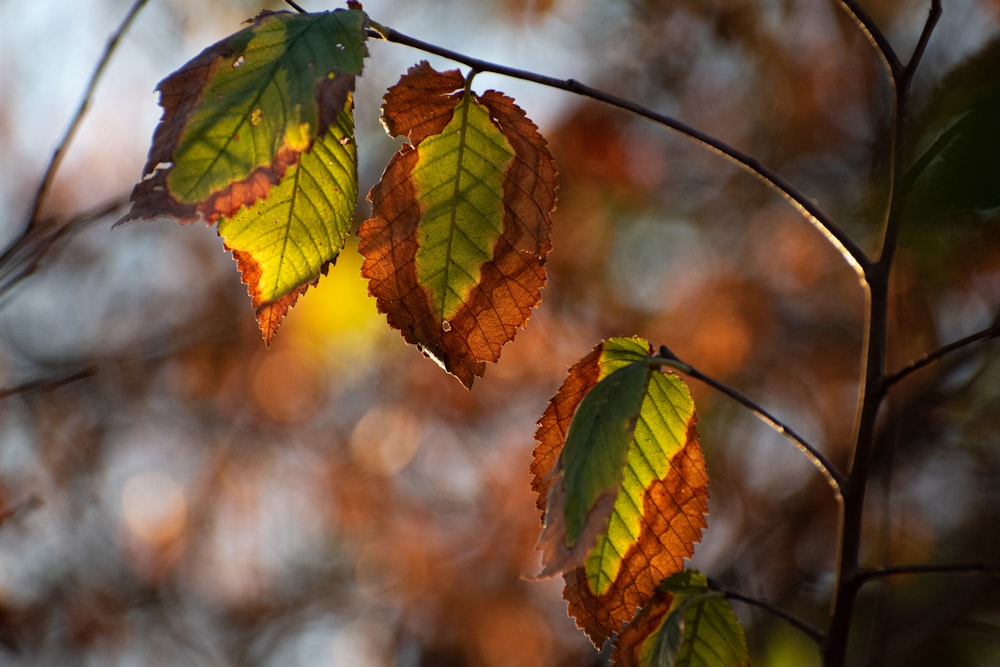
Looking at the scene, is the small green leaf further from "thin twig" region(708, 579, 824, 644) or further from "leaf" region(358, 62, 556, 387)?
"thin twig" region(708, 579, 824, 644)

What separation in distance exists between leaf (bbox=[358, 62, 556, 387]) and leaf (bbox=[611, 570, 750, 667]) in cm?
26

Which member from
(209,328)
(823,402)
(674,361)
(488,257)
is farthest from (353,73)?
(209,328)

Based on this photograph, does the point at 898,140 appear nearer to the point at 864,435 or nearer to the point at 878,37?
the point at 878,37

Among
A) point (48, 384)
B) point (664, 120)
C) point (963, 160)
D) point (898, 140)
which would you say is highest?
point (48, 384)

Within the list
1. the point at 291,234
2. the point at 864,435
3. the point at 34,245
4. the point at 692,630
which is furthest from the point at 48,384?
the point at 864,435

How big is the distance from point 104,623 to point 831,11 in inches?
152

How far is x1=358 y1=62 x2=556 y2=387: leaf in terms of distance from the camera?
73 cm

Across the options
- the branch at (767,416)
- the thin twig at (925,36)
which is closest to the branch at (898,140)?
the thin twig at (925,36)

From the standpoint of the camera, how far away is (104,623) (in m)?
3.92

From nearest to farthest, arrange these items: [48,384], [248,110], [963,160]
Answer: [963,160]
[248,110]
[48,384]

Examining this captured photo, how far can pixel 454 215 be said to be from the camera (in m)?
0.74

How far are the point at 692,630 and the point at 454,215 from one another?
1.35 feet

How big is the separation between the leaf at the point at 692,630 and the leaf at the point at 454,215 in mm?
257

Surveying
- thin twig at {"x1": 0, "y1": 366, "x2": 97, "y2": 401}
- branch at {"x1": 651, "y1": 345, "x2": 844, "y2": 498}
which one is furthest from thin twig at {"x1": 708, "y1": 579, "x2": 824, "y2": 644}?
thin twig at {"x1": 0, "y1": 366, "x2": 97, "y2": 401}
